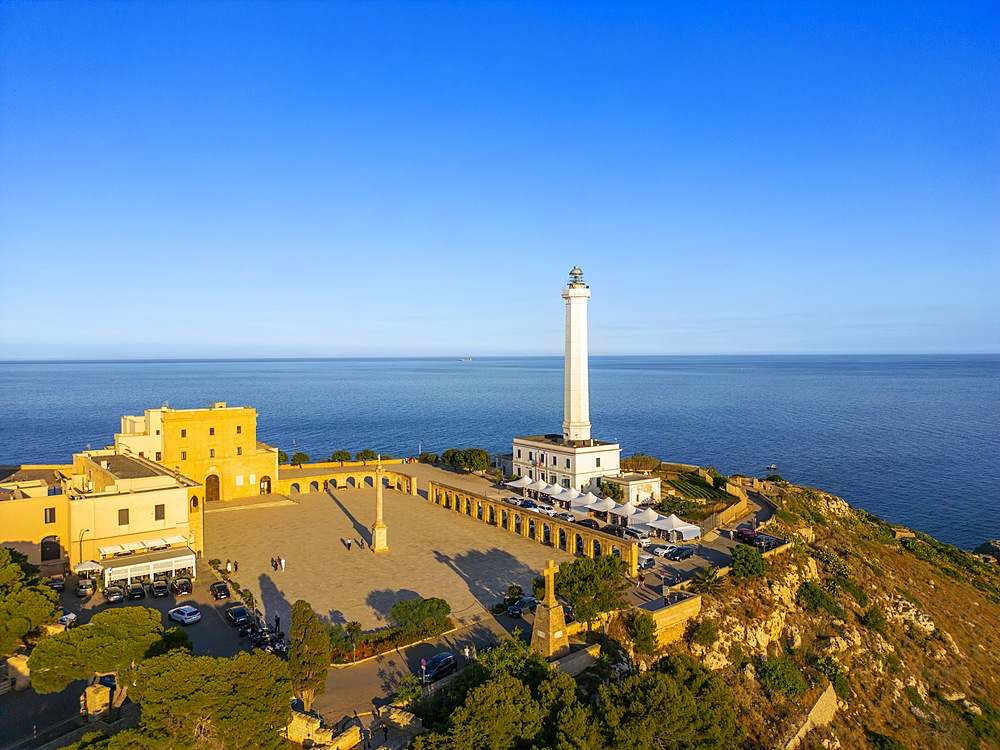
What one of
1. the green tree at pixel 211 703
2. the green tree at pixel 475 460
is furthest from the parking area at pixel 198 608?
the green tree at pixel 475 460

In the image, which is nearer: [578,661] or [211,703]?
[211,703]

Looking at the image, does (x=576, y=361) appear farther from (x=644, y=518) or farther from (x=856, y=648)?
(x=856, y=648)

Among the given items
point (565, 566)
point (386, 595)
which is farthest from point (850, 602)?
point (386, 595)

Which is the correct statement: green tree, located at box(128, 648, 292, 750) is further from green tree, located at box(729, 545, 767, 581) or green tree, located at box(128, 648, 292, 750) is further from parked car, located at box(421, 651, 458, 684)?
green tree, located at box(729, 545, 767, 581)

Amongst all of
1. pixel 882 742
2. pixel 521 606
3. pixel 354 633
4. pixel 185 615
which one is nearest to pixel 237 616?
pixel 185 615

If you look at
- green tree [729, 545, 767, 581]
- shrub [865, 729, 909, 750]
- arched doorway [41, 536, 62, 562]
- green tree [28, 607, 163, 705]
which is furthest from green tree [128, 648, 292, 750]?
arched doorway [41, 536, 62, 562]
